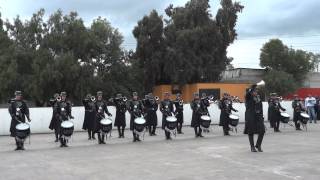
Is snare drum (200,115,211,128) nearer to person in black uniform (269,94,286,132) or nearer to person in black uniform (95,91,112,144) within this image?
person in black uniform (95,91,112,144)

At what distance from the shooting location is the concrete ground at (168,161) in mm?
10297

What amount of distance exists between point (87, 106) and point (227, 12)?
31525mm

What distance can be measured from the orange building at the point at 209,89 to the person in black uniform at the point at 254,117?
32.1m

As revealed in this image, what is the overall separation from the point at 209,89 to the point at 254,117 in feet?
109

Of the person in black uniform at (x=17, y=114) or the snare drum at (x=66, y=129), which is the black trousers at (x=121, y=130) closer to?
the snare drum at (x=66, y=129)

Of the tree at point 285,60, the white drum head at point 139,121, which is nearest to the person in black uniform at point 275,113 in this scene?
the white drum head at point 139,121

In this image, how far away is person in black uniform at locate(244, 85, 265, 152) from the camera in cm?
1391

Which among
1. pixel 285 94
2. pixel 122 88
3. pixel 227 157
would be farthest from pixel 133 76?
pixel 227 157

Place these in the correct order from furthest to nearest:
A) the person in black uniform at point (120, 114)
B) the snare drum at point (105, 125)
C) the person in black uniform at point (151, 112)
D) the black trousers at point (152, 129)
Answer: the black trousers at point (152, 129) → the person in black uniform at point (151, 112) → the person in black uniform at point (120, 114) → the snare drum at point (105, 125)

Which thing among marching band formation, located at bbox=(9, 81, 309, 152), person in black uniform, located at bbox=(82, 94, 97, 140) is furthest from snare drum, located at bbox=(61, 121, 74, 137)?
person in black uniform, located at bbox=(82, 94, 97, 140)

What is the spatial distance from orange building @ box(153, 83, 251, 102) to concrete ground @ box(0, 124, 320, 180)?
29.7 m

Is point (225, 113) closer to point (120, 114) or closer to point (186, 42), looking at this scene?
point (120, 114)

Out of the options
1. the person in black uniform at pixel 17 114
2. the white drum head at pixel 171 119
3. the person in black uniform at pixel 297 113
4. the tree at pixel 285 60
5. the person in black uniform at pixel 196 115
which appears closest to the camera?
the person in black uniform at pixel 17 114

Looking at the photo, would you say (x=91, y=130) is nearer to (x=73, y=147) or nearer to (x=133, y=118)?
(x=133, y=118)
